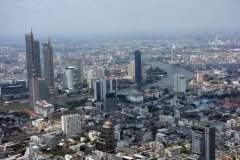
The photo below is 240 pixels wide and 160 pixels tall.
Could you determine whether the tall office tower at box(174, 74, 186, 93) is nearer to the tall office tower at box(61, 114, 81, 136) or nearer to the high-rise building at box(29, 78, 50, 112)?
the high-rise building at box(29, 78, 50, 112)

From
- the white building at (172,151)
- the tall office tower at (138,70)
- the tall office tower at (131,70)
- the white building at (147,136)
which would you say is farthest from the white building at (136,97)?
the white building at (172,151)

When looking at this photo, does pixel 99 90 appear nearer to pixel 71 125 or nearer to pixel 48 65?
pixel 48 65

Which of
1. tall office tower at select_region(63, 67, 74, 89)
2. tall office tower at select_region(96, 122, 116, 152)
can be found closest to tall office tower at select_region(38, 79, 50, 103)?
tall office tower at select_region(63, 67, 74, 89)

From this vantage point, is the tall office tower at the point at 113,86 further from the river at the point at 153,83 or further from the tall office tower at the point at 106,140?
the tall office tower at the point at 106,140

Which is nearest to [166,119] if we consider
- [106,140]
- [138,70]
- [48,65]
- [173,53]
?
[106,140]

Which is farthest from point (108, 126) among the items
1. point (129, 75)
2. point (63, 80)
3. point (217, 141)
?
point (129, 75)

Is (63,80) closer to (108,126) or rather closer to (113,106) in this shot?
(113,106)
